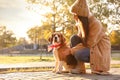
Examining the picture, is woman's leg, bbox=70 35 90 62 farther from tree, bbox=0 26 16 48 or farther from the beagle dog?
tree, bbox=0 26 16 48

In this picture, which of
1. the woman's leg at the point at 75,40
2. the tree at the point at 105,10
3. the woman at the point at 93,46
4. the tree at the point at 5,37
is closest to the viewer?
the woman at the point at 93,46

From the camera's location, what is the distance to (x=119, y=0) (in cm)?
2252

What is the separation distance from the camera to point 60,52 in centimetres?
807

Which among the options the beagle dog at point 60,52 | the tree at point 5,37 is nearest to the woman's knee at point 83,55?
the beagle dog at point 60,52

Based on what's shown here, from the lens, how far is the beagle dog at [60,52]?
8.02m

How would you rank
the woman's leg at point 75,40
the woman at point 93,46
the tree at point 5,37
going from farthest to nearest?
the tree at point 5,37
the woman's leg at point 75,40
the woman at point 93,46

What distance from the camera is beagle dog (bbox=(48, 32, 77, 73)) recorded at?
316 inches

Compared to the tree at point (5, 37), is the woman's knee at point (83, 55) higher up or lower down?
lower down

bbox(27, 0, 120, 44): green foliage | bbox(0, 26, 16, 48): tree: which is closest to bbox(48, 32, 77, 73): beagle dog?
bbox(27, 0, 120, 44): green foliage

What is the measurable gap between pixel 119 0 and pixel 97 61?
1547 centimetres

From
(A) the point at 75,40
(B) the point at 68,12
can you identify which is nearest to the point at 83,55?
(A) the point at 75,40

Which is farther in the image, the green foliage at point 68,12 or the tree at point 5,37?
the tree at point 5,37

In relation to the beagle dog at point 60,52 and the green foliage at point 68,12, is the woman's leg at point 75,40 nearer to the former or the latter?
the beagle dog at point 60,52

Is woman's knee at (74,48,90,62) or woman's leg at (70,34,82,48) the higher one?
woman's leg at (70,34,82,48)
